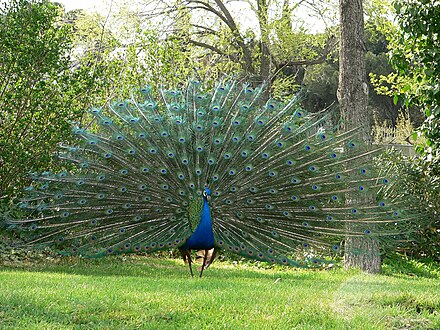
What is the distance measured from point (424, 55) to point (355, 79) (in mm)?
2619

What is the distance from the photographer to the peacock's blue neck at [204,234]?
8.07 m

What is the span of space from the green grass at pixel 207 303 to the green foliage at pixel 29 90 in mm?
2283

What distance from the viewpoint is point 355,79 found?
10.0 m

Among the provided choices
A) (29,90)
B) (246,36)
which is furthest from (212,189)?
(246,36)

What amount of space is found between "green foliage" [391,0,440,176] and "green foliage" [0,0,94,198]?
537 cm

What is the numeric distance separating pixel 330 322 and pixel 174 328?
1391 mm

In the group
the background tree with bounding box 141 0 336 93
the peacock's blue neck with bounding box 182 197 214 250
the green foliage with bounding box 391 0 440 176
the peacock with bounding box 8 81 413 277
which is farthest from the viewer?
the background tree with bounding box 141 0 336 93

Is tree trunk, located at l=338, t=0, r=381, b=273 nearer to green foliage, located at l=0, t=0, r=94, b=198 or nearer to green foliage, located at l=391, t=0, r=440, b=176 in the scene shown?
green foliage, located at l=391, t=0, r=440, b=176

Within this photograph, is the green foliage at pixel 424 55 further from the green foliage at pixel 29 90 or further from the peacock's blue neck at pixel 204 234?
the green foliage at pixel 29 90

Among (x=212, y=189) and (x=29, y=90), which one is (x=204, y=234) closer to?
(x=212, y=189)

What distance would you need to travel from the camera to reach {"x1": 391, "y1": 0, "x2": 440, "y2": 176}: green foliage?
6.96 m

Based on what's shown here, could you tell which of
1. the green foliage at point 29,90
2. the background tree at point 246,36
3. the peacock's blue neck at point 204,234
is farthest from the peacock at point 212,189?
the background tree at point 246,36

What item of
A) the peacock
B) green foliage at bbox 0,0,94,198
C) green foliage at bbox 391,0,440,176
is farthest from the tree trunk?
green foliage at bbox 0,0,94,198

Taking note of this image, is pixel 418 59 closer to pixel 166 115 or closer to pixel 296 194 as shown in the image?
pixel 296 194
